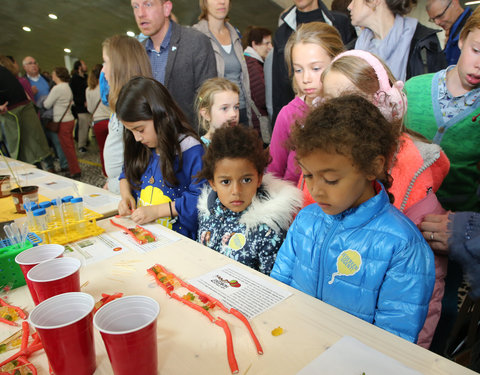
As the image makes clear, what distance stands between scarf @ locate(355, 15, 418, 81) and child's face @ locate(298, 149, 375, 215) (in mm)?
1381

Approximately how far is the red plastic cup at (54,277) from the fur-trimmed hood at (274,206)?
0.70 metres

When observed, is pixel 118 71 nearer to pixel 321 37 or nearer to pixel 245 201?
pixel 321 37

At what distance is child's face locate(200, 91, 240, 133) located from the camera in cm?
233

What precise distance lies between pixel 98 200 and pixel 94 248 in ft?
2.26

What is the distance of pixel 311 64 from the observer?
183 centimetres

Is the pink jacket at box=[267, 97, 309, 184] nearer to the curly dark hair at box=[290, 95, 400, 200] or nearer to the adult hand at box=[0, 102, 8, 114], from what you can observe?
the curly dark hair at box=[290, 95, 400, 200]

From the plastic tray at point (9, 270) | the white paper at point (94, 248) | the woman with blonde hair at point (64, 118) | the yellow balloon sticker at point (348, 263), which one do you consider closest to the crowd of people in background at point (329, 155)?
the yellow balloon sticker at point (348, 263)

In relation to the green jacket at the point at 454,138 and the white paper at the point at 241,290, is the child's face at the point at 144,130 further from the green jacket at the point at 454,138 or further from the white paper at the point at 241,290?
the green jacket at the point at 454,138

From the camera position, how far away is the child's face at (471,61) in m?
1.45

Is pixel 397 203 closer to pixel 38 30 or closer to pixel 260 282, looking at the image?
pixel 260 282

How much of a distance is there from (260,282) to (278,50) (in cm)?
223

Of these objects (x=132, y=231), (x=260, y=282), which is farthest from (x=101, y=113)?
(x=260, y=282)

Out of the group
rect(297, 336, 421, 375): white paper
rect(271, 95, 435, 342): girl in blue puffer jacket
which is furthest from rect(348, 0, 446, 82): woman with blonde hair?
rect(297, 336, 421, 375): white paper

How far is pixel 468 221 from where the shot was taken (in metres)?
0.97
